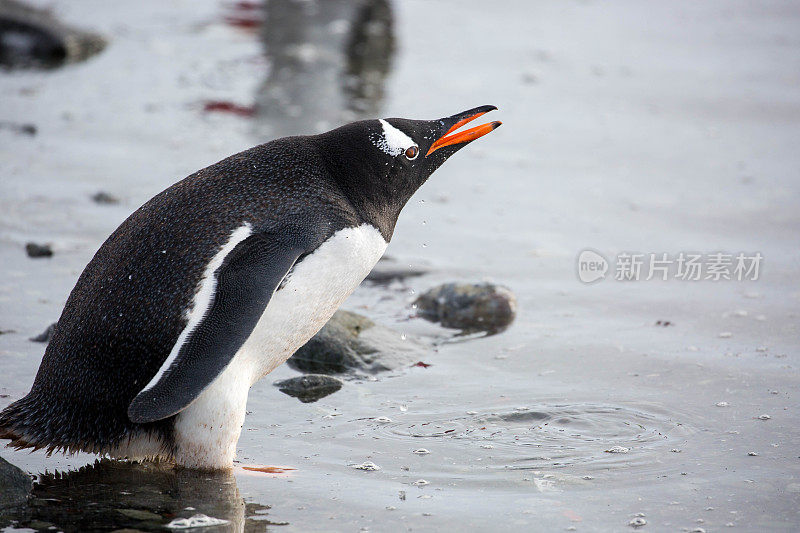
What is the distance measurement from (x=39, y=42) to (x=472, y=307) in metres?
5.99

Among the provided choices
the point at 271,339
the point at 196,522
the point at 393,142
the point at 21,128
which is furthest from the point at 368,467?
the point at 21,128

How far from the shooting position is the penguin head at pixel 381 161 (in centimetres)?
408

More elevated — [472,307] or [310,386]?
[472,307]

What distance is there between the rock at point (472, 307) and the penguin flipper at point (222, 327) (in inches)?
68.4

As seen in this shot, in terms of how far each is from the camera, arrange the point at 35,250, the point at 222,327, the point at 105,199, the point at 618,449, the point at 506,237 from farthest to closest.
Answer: the point at 105,199 → the point at 506,237 → the point at 35,250 → the point at 618,449 → the point at 222,327

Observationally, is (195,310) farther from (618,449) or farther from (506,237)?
(506,237)

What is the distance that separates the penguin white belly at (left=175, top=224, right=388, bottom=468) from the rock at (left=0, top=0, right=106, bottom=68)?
21.1 feet

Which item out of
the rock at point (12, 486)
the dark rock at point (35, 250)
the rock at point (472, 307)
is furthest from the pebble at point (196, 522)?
the dark rock at point (35, 250)

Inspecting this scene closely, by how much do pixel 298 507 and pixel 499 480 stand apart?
2.16 ft

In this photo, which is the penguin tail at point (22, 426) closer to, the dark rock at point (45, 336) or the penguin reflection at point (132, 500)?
the penguin reflection at point (132, 500)

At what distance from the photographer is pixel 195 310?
3.56 m

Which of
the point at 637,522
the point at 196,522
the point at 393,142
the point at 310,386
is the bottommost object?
the point at 196,522

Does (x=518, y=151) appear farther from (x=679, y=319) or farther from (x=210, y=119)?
(x=679, y=319)

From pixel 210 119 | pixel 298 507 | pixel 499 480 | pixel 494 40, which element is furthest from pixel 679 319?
pixel 494 40
